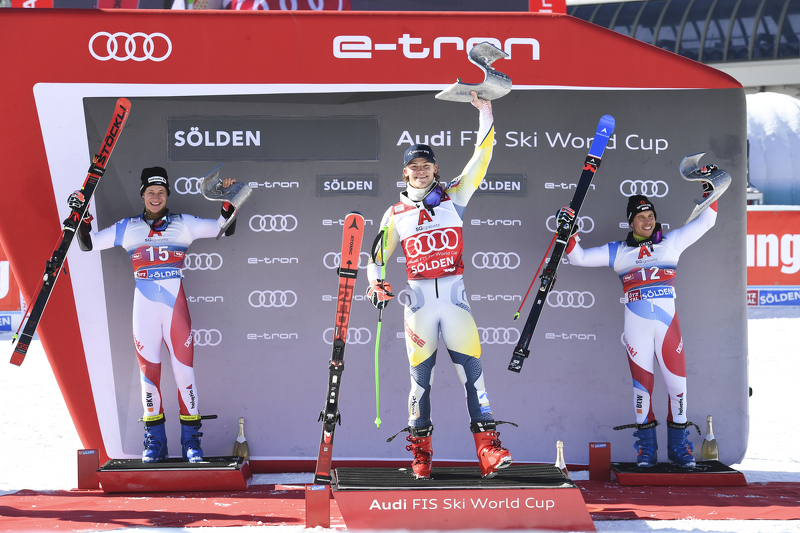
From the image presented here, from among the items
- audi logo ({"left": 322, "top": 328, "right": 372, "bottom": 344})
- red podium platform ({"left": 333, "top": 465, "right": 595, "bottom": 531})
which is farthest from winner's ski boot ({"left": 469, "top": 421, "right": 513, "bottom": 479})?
audi logo ({"left": 322, "top": 328, "right": 372, "bottom": 344})

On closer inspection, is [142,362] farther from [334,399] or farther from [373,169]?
[373,169]

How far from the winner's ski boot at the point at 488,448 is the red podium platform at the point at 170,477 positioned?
5.21 ft

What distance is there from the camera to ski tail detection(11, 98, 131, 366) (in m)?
4.28

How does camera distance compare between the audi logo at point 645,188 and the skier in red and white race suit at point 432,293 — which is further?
the audi logo at point 645,188

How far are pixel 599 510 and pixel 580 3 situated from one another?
26.4 m

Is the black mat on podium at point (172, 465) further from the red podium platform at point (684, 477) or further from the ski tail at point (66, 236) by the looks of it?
the red podium platform at point (684, 477)

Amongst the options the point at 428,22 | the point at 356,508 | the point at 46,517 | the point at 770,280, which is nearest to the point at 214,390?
the point at 46,517

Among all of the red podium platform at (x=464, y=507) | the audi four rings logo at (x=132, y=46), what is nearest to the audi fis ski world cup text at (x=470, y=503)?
the red podium platform at (x=464, y=507)

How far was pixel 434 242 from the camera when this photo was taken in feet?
12.9

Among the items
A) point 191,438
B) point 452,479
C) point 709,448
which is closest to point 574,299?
point 709,448

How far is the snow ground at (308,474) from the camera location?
3.74m

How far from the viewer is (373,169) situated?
4879 mm

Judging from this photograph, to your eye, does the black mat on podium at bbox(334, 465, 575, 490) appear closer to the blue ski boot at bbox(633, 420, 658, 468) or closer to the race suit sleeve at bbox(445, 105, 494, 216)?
the blue ski boot at bbox(633, 420, 658, 468)

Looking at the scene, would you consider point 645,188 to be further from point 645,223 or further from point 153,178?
point 153,178
